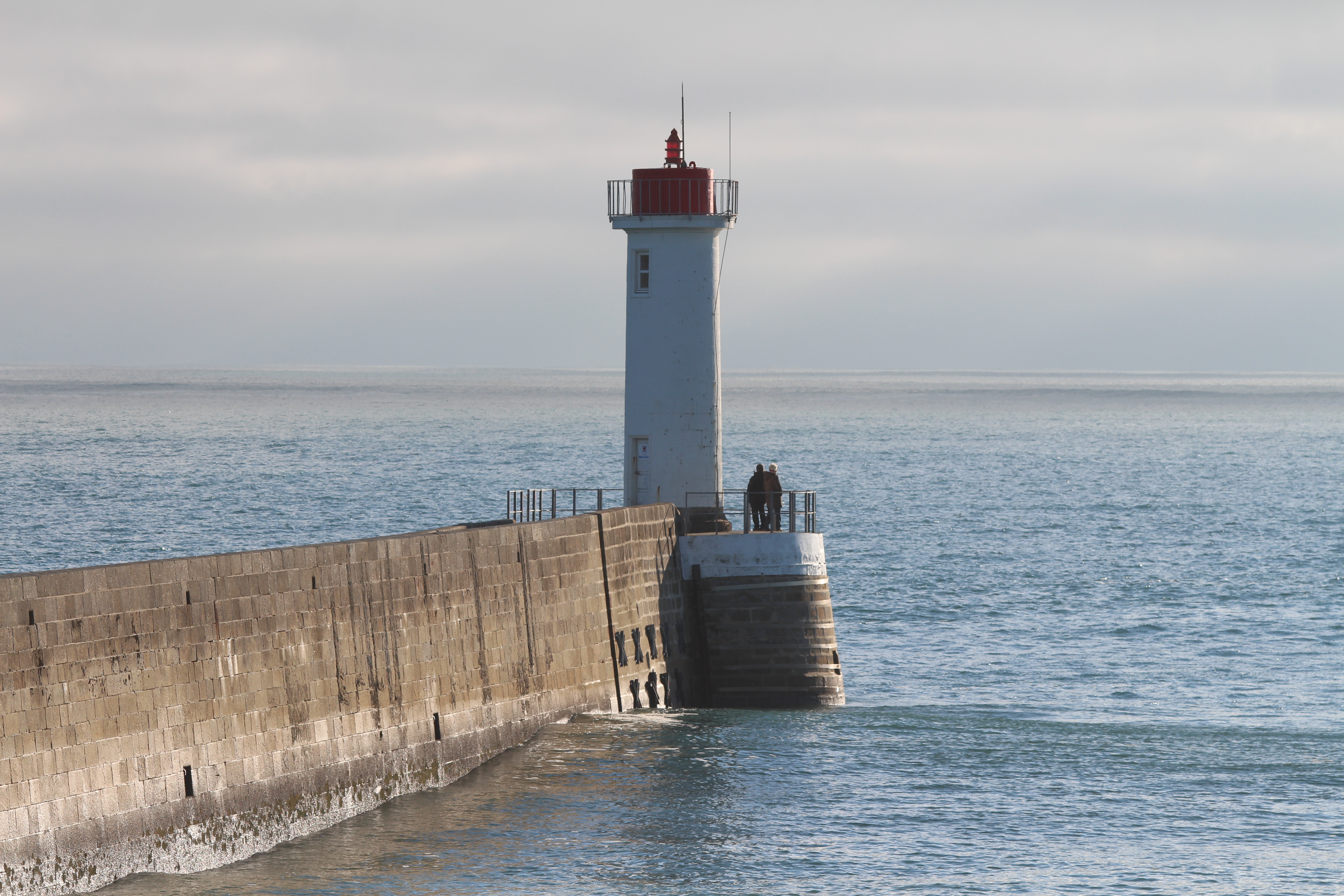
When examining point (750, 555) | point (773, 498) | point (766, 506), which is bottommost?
point (750, 555)

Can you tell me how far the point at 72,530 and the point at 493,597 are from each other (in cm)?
3252

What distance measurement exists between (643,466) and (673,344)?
1943 millimetres

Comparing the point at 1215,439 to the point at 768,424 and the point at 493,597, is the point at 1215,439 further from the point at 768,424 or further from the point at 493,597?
the point at 493,597

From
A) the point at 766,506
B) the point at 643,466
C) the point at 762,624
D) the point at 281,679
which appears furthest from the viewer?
the point at 643,466

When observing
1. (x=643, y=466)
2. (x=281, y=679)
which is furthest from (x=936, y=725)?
(x=281, y=679)

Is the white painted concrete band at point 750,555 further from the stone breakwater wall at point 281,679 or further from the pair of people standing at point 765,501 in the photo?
the stone breakwater wall at point 281,679

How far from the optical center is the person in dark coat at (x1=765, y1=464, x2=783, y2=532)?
81.6 ft

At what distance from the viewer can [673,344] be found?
2556cm

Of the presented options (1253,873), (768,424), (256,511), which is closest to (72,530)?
(256,511)

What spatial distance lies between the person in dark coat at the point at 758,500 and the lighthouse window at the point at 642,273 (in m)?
3.34

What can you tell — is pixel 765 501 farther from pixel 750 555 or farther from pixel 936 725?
pixel 936 725

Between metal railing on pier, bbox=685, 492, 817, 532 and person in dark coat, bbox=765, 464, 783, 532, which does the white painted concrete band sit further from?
person in dark coat, bbox=765, 464, 783, 532

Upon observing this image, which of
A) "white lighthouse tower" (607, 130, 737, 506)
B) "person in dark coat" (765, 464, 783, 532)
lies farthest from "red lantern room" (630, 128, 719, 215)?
"person in dark coat" (765, 464, 783, 532)

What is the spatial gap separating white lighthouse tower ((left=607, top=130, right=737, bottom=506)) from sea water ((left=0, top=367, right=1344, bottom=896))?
4224mm
